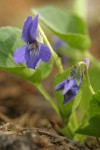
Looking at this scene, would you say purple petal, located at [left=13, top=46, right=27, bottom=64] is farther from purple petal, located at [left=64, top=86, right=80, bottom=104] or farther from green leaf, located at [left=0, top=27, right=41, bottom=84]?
purple petal, located at [left=64, top=86, right=80, bottom=104]

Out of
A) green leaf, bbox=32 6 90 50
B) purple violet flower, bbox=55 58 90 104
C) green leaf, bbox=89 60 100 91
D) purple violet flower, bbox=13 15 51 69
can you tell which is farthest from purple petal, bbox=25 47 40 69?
green leaf, bbox=32 6 90 50

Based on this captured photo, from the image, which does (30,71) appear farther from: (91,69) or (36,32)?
(91,69)

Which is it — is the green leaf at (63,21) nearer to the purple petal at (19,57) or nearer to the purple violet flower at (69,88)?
the purple petal at (19,57)

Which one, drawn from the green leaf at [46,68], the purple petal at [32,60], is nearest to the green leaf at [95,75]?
the green leaf at [46,68]

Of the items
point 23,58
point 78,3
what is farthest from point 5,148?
point 78,3

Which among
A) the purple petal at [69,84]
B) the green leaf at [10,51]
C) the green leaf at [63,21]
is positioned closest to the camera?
the purple petal at [69,84]

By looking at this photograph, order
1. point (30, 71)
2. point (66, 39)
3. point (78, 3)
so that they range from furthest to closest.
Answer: point (78, 3) → point (66, 39) → point (30, 71)

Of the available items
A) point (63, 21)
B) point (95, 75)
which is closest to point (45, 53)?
point (95, 75)

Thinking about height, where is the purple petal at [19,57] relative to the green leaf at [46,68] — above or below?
above

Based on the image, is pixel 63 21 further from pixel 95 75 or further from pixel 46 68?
pixel 46 68
